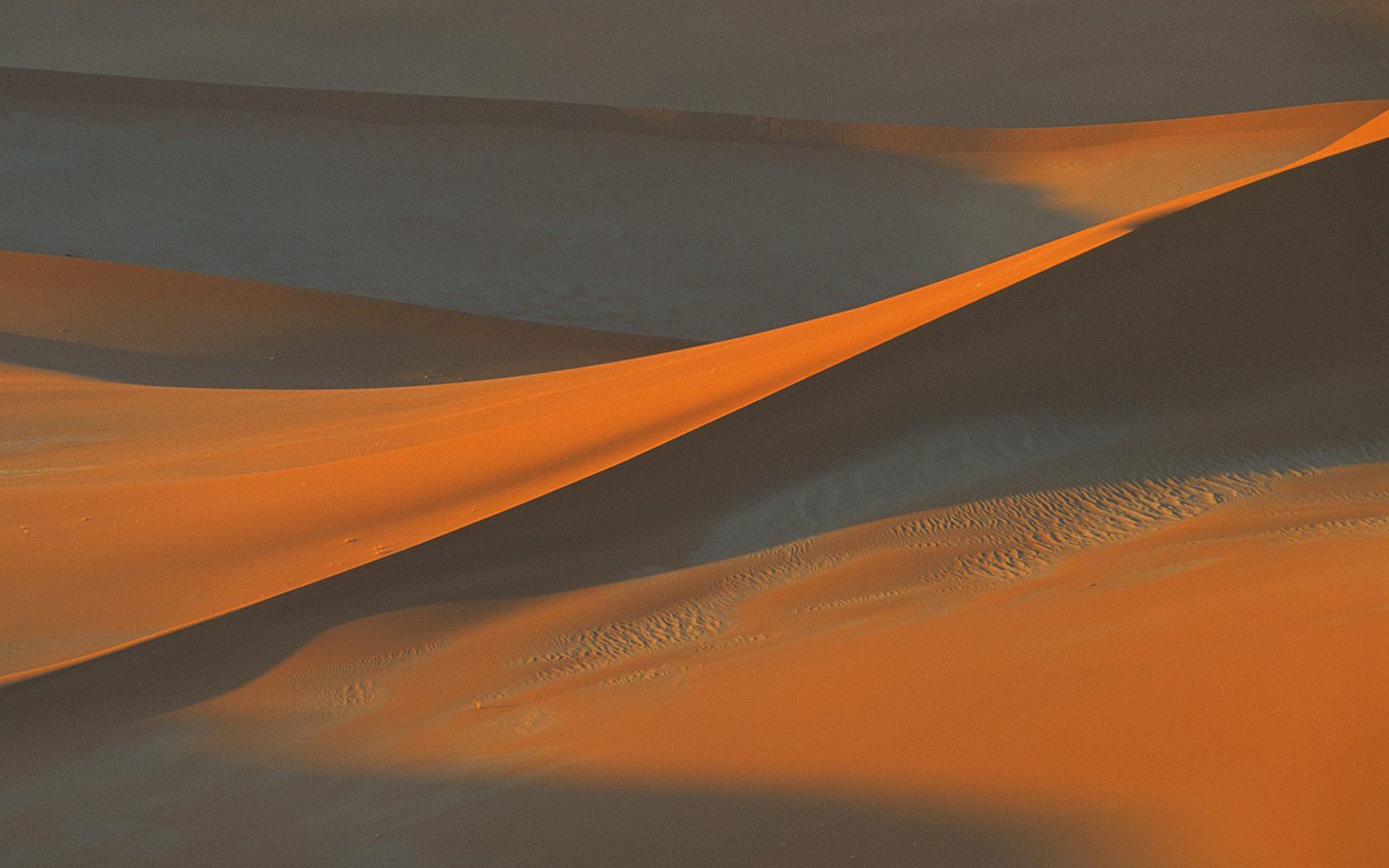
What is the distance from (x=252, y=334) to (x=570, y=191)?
2611mm

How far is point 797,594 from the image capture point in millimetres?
2584

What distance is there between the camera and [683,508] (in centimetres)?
292

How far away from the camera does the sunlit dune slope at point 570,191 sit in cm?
805

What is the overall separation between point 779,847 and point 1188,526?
1241mm

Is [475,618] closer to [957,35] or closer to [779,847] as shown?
[779,847]

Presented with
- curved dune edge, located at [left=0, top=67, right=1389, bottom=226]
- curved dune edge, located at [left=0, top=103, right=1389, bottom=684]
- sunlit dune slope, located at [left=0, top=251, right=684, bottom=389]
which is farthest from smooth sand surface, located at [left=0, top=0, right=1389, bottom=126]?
curved dune edge, located at [left=0, top=103, right=1389, bottom=684]

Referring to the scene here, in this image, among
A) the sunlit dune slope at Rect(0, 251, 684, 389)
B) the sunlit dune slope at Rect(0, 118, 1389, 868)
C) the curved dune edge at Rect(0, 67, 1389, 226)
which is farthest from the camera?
the curved dune edge at Rect(0, 67, 1389, 226)

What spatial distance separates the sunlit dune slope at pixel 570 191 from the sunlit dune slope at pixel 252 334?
239mm

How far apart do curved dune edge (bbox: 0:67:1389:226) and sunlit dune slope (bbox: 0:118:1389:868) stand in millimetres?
5014

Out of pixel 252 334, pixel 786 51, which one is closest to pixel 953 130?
pixel 786 51

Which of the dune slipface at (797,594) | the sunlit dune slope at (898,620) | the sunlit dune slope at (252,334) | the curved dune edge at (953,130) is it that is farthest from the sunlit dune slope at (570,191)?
the sunlit dune slope at (898,620)

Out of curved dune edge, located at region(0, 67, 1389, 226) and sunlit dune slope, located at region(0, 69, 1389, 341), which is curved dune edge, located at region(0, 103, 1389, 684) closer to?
sunlit dune slope, located at region(0, 69, 1389, 341)

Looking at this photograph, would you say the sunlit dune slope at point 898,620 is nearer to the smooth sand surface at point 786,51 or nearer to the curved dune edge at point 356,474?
the curved dune edge at point 356,474

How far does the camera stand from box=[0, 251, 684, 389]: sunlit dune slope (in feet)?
22.7
